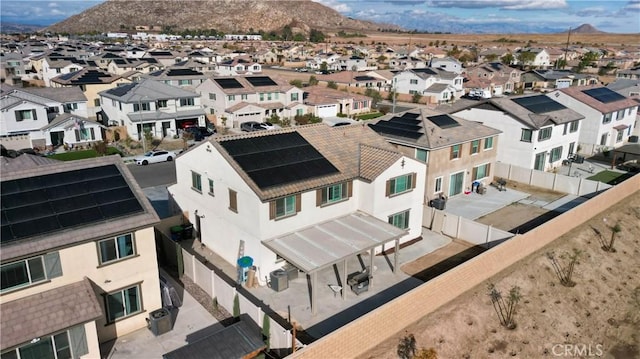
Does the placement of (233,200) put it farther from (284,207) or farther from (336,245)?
(336,245)

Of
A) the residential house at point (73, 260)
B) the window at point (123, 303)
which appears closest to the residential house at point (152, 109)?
the residential house at point (73, 260)

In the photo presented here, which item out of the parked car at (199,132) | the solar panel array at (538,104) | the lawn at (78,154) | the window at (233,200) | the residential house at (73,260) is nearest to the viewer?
the residential house at (73,260)

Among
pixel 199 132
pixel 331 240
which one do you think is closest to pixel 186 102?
pixel 199 132

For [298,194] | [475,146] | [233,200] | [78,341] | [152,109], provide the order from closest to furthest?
[78,341]
[298,194]
[233,200]
[475,146]
[152,109]

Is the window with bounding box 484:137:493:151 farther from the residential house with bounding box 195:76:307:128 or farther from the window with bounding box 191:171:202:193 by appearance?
the residential house with bounding box 195:76:307:128

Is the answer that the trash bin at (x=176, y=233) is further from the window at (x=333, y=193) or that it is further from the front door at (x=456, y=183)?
the front door at (x=456, y=183)

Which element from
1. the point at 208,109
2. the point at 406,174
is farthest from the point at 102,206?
the point at 208,109

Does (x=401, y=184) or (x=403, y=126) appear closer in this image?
(x=401, y=184)

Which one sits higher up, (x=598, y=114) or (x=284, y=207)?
(x=598, y=114)
